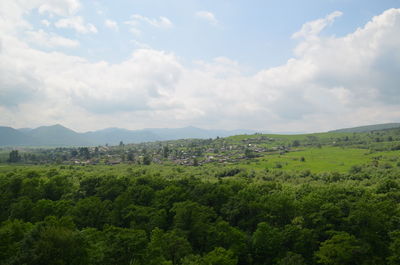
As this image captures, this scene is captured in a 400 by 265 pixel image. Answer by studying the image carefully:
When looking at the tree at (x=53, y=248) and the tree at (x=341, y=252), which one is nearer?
the tree at (x=53, y=248)

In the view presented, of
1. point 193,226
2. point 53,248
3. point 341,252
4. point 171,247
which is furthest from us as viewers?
point 193,226

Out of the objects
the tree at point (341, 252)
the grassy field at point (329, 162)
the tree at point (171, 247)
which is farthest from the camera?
the grassy field at point (329, 162)

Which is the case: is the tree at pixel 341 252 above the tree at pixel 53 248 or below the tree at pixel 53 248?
below

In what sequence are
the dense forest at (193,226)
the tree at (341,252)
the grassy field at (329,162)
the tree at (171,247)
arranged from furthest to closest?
the grassy field at (329,162) < the tree at (171,247) < the tree at (341,252) < the dense forest at (193,226)

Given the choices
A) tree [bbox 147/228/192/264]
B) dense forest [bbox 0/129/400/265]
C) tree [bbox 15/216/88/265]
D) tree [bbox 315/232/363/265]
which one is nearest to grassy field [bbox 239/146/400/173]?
dense forest [bbox 0/129/400/265]

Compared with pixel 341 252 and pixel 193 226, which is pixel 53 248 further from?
pixel 341 252

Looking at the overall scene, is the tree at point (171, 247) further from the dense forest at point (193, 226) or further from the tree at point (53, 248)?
the tree at point (53, 248)

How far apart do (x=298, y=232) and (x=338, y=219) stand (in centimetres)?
961

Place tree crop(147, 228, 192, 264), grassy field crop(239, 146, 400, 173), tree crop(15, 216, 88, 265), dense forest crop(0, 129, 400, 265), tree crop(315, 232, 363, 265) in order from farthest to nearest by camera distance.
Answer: grassy field crop(239, 146, 400, 173) → tree crop(147, 228, 192, 264) → tree crop(315, 232, 363, 265) → dense forest crop(0, 129, 400, 265) → tree crop(15, 216, 88, 265)

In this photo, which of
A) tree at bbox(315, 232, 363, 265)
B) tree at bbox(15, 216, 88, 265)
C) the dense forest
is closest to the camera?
tree at bbox(15, 216, 88, 265)

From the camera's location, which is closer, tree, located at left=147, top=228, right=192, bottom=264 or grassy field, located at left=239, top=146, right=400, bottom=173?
tree, located at left=147, top=228, right=192, bottom=264

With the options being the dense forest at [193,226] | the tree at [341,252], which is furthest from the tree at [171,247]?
the tree at [341,252]

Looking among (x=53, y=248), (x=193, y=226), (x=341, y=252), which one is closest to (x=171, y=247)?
(x=193, y=226)

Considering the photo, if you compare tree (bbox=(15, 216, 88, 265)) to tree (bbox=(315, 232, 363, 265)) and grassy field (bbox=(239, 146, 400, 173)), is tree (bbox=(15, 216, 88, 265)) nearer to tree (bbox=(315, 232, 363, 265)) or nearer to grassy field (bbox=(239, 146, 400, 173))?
tree (bbox=(315, 232, 363, 265))
